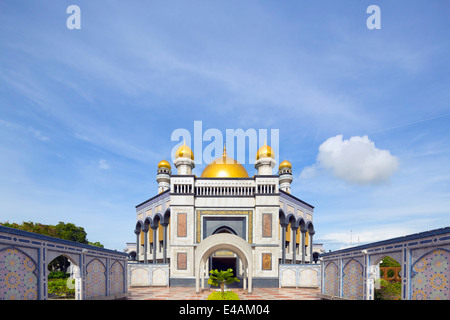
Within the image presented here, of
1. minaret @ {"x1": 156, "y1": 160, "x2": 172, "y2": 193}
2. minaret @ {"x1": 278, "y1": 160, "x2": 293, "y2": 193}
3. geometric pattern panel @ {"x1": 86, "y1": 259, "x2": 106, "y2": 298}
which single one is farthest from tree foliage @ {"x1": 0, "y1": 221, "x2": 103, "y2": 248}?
minaret @ {"x1": 278, "y1": 160, "x2": 293, "y2": 193}

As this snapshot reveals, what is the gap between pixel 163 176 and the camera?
39656 millimetres

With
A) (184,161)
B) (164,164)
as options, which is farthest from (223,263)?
(164,164)

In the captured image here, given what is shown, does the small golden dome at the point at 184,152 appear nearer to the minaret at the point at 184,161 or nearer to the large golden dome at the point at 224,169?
the minaret at the point at 184,161

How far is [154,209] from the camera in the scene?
34125mm

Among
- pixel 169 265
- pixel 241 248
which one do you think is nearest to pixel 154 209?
pixel 169 265

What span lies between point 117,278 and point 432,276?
1576 cm

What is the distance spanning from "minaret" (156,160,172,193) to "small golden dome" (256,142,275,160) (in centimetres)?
1406

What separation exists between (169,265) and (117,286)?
31.4 ft

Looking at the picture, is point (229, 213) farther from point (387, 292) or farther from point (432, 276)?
point (432, 276)

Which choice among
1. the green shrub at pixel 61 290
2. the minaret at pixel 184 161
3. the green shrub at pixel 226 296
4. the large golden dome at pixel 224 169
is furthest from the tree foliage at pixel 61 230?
the green shrub at pixel 226 296

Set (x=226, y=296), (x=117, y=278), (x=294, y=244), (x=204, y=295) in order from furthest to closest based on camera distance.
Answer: (x=294, y=244) → (x=204, y=295) → (x=117, y=278) → (x=226, y=296)

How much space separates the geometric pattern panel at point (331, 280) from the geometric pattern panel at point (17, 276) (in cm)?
1458

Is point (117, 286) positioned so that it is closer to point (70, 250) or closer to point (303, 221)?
point (70, 250)

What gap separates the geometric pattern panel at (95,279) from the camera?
1386cm
